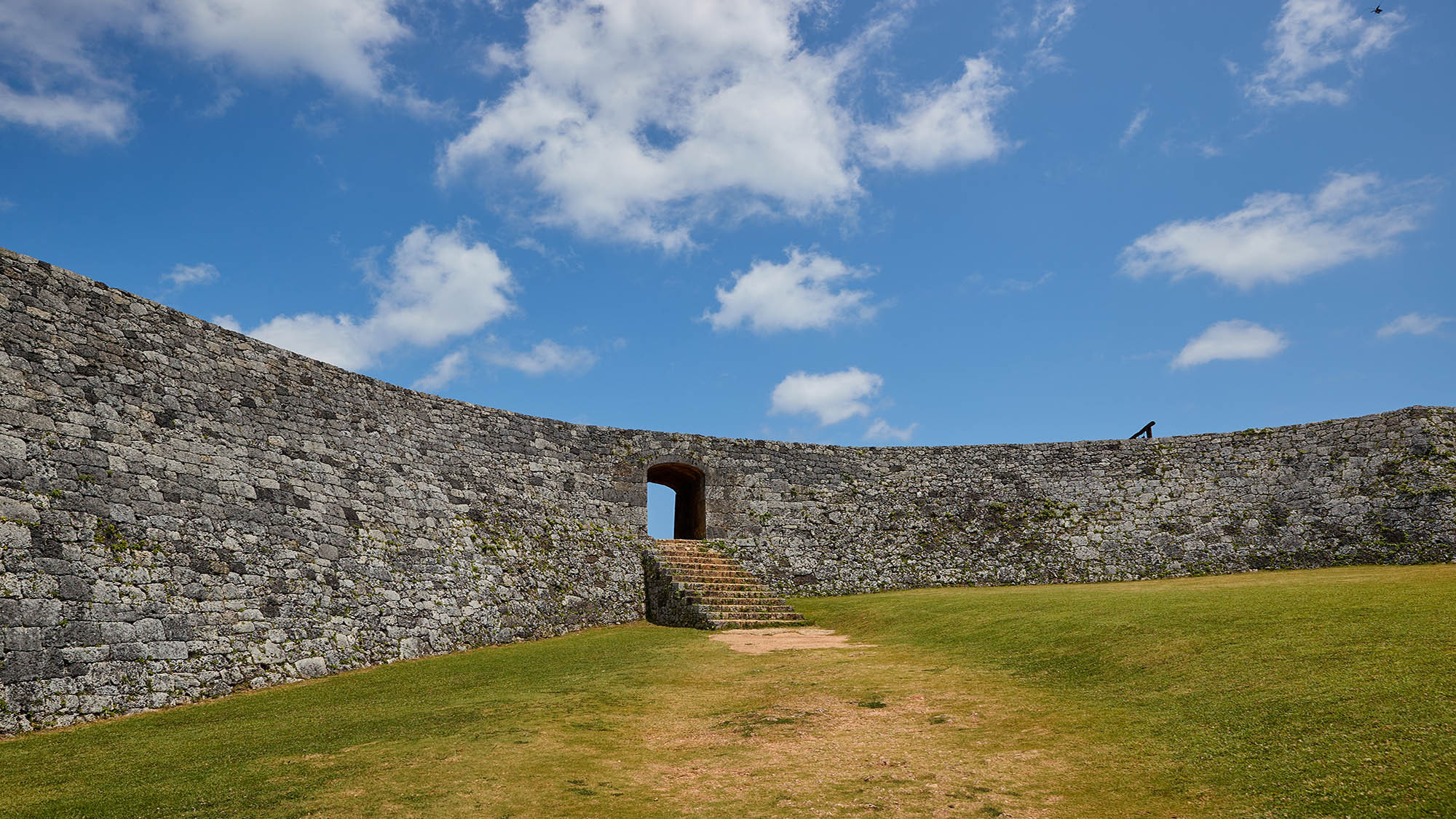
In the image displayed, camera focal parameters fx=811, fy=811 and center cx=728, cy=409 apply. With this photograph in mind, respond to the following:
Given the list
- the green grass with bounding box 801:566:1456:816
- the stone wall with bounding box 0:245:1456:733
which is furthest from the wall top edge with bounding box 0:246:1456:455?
the green grass with bounding box 801:566:1456:816

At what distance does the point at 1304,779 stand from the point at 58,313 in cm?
1358

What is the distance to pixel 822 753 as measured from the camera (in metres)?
6.71

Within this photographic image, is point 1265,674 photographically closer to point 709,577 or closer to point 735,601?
point 735,601

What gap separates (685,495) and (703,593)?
5.00 meters

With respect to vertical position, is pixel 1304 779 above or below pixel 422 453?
below

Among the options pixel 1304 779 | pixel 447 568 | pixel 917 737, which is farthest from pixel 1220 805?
pixel 447 568

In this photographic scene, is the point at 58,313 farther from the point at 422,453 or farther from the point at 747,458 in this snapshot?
the point at 747,458

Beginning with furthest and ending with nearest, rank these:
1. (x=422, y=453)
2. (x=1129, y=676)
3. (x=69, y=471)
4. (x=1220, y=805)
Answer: (x=422, y=453) < (x=69, y=471) < (x=1129, y=676) < (x=1220, y=805)

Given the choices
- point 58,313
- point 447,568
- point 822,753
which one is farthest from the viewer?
point 447,568

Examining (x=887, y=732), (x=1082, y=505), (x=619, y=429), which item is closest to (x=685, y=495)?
(x=619, y=429)

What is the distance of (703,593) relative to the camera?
15742 mm

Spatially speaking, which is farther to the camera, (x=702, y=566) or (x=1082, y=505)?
(x=1082, y=505)

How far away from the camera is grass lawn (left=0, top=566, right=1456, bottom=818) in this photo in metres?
5.45

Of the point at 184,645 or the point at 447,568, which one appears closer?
the point at 184,645
